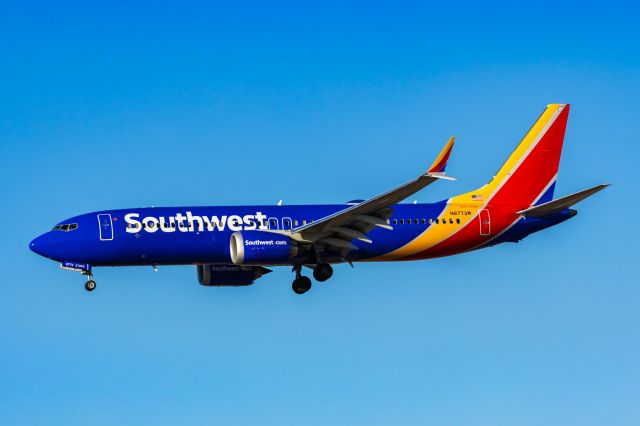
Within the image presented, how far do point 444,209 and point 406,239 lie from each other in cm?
281

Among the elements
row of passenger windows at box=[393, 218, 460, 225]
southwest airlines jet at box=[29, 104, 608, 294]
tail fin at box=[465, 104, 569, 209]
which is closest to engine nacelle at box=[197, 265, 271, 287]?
southwest airlines jet at box=[29, 104, 608, 294]

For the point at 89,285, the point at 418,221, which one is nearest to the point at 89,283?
the point at 89,285

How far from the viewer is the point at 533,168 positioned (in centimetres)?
6406

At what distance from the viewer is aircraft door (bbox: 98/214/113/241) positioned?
57.3 meters

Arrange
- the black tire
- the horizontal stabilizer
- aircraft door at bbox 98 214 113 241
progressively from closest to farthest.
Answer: aircraft door at bbox 98 214 113 241, the horizontal stabilizer, the black tire

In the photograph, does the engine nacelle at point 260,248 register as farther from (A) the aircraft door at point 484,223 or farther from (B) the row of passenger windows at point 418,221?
→ (A) the aircraft door at point 484,223

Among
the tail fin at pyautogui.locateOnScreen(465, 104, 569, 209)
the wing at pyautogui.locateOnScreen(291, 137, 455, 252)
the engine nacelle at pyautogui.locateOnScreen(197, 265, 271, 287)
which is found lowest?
the engine nacelle at pyautogui.locateOnScreen(197, 265, 271, 287)

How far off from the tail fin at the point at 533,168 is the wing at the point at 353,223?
785 cm

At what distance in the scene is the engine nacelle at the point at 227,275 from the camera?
6222 cm

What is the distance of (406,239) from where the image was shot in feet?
197

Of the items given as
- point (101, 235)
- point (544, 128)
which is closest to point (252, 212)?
point (101, 235)

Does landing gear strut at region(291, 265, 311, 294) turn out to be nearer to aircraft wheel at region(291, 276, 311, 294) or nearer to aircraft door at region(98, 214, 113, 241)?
aircraft wheel at region(291, 276, 311, 294)

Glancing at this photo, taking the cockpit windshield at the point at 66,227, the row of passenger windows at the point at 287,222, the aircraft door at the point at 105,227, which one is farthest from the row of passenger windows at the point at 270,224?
the cockpit windshield at the point at 66,227

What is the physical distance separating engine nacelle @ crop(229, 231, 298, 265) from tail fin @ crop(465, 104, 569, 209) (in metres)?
11.1
